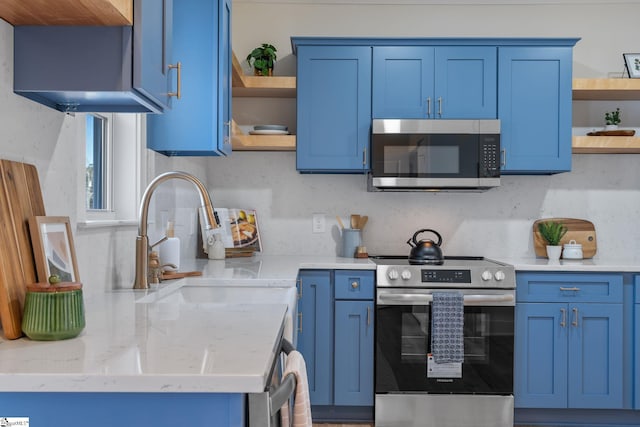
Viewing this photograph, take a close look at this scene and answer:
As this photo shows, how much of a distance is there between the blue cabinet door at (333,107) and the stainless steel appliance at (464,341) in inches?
30.1

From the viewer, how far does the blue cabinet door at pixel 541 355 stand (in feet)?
10.8

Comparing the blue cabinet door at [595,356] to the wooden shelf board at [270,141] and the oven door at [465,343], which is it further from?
the wooden shelf board at [270,141]

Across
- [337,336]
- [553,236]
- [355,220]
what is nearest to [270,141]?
[355,220]

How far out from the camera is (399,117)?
358 cm

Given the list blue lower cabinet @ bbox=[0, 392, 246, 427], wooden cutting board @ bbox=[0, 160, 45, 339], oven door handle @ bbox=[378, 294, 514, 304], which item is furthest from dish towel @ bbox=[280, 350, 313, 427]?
oven door handle @ bbox=[378, 294, 514, 304]

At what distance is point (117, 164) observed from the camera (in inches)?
97.5

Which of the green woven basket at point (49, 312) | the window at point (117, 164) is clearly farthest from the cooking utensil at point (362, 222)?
the green woven basket at point (49, 312)

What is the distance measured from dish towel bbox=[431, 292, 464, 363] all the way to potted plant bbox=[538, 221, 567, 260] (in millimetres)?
837

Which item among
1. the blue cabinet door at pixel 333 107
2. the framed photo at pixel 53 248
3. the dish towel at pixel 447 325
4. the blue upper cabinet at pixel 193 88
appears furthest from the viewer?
the blue cabinet door at pixel 333 107

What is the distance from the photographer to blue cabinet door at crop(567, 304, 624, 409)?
330 centimetres

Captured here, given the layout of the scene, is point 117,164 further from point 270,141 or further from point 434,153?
point 434,153

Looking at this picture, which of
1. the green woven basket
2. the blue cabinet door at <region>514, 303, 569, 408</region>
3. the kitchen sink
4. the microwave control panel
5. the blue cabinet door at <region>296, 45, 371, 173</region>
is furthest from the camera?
the blue cabinet door at <region>296, 45, 371, 173</region>

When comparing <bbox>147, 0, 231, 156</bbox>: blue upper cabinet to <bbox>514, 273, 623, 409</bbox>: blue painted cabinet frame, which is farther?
<bbox>514, 273, 623, 409</bbox>: blue painted cabinet frame

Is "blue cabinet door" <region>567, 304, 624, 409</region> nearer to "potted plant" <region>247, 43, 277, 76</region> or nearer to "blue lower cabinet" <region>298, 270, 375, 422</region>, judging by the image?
"blue lower cabinet" <region>298, 270, 375, 422</region>
